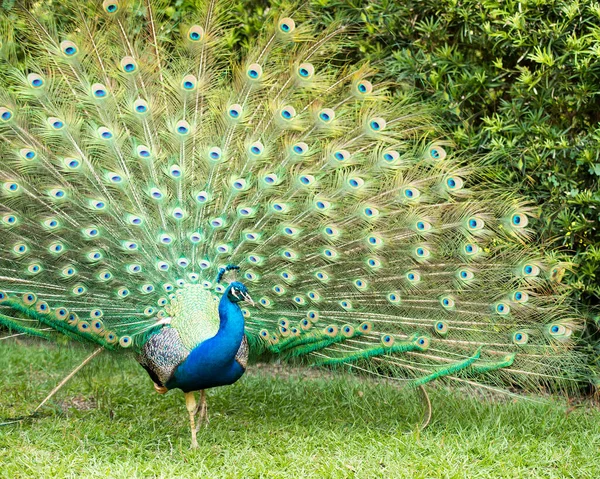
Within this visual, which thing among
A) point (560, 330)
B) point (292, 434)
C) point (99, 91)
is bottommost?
point (292, 434)

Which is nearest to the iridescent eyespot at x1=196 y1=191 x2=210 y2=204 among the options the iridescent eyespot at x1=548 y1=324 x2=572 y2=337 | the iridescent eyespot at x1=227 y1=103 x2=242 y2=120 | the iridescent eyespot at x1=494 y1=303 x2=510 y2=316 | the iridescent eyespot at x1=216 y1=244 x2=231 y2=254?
the iridescent eyespot at x1=216 y1=244 x2=231 y2=254

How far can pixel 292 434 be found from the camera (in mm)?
4520

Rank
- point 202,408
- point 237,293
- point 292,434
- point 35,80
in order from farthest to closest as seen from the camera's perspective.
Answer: point 202,408, point 292,434, point 35,80, point 237,293

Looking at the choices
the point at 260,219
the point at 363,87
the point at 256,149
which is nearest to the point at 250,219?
the point at 260,219

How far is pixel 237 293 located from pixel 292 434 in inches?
42.5

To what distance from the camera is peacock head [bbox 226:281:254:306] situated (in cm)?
385

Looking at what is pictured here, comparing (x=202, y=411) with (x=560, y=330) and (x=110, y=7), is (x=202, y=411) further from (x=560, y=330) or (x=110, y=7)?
(x=110, y=7)

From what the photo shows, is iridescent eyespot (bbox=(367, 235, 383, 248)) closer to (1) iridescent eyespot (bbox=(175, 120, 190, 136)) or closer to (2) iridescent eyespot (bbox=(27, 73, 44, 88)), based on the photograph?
(1) iridescent eyespot (bbox=(175, 120, 190, 136))

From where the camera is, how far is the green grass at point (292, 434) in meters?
4.02

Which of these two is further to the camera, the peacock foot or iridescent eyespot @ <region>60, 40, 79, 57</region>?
the peacock foot

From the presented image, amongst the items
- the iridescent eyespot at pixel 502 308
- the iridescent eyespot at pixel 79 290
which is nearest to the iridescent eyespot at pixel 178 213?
the iridescent eyespot at pixel 79 290

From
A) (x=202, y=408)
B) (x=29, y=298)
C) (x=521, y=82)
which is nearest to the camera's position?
(x=29, y=298)

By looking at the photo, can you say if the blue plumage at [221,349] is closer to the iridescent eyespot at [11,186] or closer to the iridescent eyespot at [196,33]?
the iridescent eyespot at [11,186]

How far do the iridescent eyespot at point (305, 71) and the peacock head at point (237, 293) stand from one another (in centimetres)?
113
